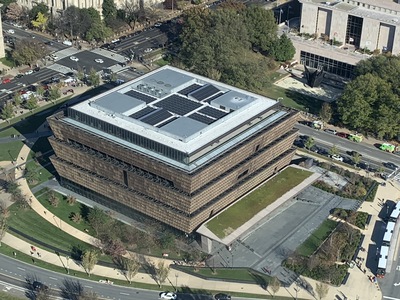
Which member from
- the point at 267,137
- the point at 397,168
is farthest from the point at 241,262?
the point at 397,168

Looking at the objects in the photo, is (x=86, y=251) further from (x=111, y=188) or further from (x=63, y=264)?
(x=111, y=188)

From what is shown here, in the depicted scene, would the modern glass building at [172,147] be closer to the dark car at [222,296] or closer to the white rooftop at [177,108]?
the white rooftop at [177,108]

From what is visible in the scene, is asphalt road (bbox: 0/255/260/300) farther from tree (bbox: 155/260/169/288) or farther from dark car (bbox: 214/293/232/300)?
tree (bbox: 155/260/169/288)

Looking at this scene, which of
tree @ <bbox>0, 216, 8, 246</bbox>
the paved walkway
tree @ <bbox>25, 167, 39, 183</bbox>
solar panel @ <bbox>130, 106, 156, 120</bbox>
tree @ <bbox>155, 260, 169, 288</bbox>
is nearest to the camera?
tree @ <bbox>155, 260, 169, 288</bbox>

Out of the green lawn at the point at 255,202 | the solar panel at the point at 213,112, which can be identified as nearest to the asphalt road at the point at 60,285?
the green lawn at the point at 255,202

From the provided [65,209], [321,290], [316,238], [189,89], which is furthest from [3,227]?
[316,238]

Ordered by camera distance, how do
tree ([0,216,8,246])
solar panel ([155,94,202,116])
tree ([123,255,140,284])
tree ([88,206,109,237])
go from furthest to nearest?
solar panel ([155,94,202,116]) < tree ([88,206,109,237]) < tree ([0,216,8,246]) < tree ([123,255,140,284])

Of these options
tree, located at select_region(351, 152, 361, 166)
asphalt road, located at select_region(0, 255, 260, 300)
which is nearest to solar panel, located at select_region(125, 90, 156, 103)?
asphalt road, located at select_region(0, 255, 260, 300)
